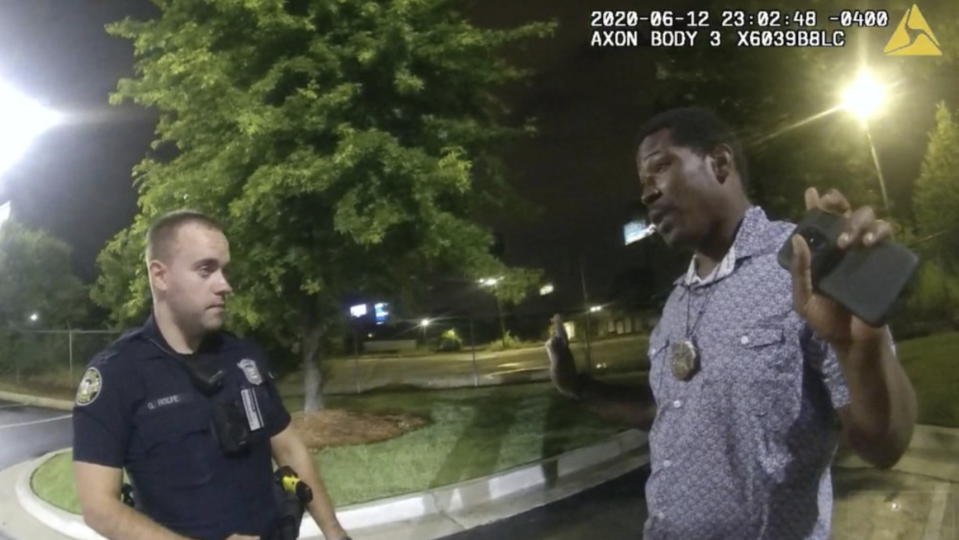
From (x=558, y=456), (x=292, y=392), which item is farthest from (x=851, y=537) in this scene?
(x=292, y=392)

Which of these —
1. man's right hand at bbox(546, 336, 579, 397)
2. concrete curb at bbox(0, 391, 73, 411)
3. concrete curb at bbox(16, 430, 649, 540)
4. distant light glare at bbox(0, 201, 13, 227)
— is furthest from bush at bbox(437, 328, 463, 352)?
man's right hand at bbox(546, 336, 579, 397)

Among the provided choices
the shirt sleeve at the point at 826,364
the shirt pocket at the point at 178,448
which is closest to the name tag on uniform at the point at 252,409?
the shirt pocket at the point at 178,448

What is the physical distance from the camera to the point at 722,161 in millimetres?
1547

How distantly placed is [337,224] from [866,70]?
4.42 metres

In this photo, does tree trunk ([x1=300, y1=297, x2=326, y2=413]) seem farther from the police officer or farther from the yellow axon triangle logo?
the police officer

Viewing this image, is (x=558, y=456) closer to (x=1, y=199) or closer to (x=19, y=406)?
(x=1, y=199)

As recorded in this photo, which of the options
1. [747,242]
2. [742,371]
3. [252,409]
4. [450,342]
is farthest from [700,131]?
[450,342]

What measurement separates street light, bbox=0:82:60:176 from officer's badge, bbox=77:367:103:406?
515 centimetres

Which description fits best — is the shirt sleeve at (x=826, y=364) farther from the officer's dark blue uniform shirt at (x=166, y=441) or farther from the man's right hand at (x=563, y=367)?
the officer's dark blue uniform shirt at (x=166, y=441)

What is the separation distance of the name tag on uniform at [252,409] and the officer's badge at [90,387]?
1.14 feet

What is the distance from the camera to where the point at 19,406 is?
14.7 m

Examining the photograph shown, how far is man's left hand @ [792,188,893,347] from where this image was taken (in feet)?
3.51

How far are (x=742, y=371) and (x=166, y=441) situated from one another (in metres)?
1.40

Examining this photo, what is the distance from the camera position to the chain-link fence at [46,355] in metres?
15.9
